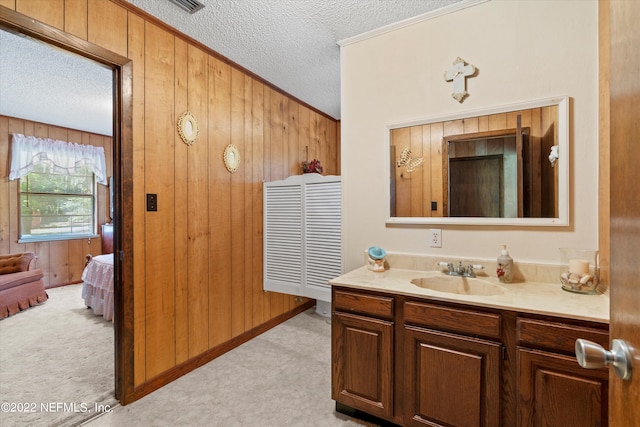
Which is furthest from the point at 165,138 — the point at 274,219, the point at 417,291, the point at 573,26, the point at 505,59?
the point at 573,26

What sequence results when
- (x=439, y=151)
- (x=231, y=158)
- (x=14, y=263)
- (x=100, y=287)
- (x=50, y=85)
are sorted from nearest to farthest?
(x=439, y=151) < (x=231, y=158) < (x=50, y=85) < (x=100, y=287) < (x=14, y=263)

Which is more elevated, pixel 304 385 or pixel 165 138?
pixel 165 138

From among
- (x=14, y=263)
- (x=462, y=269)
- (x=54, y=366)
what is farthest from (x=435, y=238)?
(x=14, y=263)

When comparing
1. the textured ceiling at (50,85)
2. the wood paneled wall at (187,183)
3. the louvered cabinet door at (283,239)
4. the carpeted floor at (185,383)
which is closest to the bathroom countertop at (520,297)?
the carpeted floor at (185,383)

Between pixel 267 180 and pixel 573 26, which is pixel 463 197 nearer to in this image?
pixel 573 26

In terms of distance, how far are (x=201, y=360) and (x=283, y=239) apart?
1267mm

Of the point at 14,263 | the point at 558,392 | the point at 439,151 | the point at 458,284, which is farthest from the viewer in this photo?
the point at 14,263

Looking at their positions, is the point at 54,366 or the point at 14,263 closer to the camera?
the point at 54,366

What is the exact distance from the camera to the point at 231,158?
276 cm

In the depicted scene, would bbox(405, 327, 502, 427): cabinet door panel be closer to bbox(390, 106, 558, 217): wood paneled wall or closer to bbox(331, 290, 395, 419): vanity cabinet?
bbox(331, 290, 395, 419): vanity cabinet

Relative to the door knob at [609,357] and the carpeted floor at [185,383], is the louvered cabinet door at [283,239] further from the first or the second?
the door knob at [609,357]

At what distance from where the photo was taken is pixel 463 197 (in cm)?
197

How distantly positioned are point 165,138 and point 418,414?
2.39 metres

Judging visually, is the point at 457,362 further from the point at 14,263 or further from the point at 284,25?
the point at 14,263
